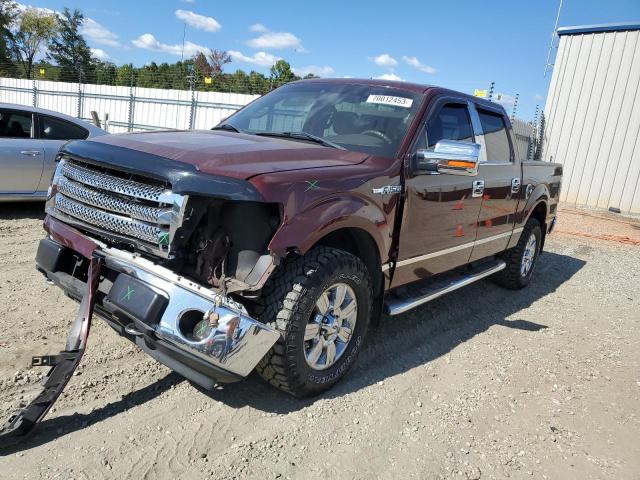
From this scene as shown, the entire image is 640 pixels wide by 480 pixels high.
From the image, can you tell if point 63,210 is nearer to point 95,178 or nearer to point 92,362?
point 95,178

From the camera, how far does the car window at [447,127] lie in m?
3.81

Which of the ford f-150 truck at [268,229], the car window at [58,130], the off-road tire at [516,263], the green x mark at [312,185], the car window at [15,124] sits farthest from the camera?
the car window at [58,130]

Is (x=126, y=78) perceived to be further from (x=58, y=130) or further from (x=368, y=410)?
(x=368, y=410)

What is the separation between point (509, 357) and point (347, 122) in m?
2.30

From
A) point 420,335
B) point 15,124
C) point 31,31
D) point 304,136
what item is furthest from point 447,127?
point 31,31

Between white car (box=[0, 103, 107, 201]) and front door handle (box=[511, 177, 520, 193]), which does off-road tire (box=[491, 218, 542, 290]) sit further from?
white car (box=[0, 103, 107, 201])

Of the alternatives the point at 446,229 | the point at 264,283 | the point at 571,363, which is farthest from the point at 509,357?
the point at 264,283

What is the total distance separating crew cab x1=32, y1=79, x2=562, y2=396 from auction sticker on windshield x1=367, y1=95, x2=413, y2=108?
14 mm

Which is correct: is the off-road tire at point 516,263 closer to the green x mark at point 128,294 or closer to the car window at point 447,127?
the car window at point 447,127

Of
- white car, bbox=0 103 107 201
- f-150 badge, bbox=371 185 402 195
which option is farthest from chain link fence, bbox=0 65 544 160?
f-150 badge, bbox=371 185 402 195

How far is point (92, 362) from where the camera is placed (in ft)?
10.7

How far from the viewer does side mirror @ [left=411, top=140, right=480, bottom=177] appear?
327 centimetres

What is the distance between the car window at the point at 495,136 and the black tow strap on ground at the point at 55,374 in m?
3.56

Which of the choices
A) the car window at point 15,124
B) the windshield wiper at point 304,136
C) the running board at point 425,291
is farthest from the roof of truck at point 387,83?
the car window at point 15,124
